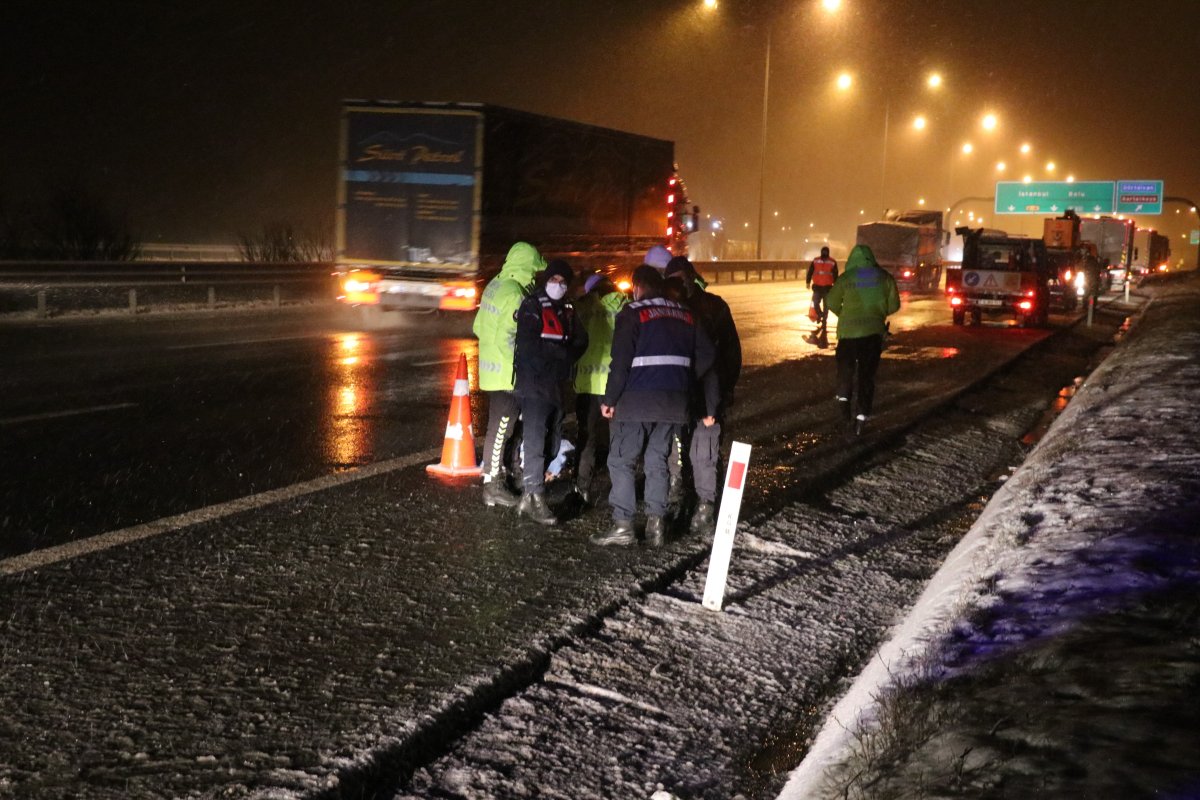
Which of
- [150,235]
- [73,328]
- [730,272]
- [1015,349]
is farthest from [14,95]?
[1015,349]

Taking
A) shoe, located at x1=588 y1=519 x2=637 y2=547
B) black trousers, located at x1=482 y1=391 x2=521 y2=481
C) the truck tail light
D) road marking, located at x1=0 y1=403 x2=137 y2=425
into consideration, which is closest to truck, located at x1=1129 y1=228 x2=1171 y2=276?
the truck tail light

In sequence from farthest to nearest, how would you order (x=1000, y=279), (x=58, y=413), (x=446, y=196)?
1. (x=1000, y=279)
2. (x=446, y=196)
3. (x=58, y=413)

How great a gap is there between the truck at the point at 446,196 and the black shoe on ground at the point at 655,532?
13.1 metres

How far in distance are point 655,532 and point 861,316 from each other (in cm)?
512

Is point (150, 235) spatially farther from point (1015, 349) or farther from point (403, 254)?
point (1015, 349)

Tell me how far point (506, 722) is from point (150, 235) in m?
58.7

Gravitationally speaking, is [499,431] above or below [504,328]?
below

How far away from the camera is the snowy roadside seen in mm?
3734

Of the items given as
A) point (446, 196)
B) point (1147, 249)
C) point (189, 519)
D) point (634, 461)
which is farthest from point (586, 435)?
point (1147, 249)

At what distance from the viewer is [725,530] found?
6188mm

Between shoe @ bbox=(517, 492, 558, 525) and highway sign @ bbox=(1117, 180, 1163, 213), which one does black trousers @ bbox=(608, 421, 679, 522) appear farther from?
highway sign @ bbox=(1117, 180, 1163, 213)

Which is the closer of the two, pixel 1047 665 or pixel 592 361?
pixel 1047 665

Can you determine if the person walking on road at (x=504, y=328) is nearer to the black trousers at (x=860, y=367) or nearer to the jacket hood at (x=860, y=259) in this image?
the jacket hood at (x=860, y=259)

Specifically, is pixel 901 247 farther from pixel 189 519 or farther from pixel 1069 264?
pixel 189 519
